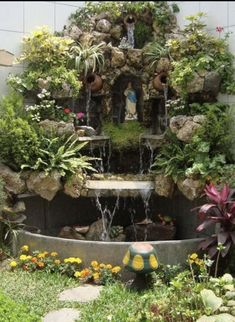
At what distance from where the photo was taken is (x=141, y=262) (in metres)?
5.92

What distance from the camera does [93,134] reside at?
938 cm

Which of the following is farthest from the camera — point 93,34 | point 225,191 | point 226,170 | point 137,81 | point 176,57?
point 137,81

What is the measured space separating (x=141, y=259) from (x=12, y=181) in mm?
3075

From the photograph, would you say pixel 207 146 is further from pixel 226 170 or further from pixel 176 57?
pixel 176 57

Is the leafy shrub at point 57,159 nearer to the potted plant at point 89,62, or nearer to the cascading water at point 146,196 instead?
the cascading water at point 146,196

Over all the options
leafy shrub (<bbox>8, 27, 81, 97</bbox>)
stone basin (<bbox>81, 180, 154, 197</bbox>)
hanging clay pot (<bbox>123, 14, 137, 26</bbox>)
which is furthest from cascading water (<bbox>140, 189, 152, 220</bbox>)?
hanging clay pot (<bbox>123, 14, 137, 26</bbox>)

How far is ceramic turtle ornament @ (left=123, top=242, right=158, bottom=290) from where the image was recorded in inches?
233

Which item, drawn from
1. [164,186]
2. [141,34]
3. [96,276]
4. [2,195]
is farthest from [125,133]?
[96,276]

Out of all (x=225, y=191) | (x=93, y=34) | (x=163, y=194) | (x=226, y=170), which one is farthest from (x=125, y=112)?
(x=225, y=191)

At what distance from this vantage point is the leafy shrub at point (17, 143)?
305 inches

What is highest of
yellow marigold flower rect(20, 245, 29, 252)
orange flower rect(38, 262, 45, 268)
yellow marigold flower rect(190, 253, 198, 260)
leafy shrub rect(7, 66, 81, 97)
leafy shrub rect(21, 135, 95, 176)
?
leafy shrub rect(7, 66, 81, 97)

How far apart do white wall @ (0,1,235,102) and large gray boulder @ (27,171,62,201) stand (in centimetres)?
213

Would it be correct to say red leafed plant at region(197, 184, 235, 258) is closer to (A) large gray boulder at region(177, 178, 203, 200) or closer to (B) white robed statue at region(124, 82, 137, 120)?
(A) large gray boulder at region(177, 178, 203, 200)

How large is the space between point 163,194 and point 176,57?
285 centimetres
